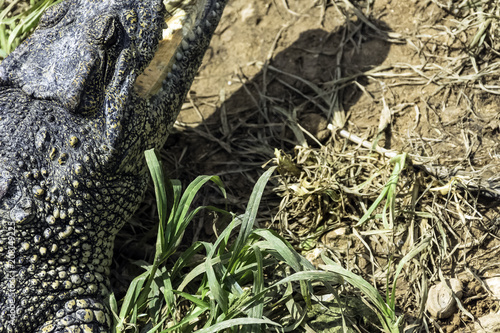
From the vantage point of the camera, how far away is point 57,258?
247 cm

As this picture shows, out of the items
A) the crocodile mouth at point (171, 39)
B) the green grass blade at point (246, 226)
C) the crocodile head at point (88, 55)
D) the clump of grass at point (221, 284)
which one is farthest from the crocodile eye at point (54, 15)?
the green grass blade at point (246, 226)

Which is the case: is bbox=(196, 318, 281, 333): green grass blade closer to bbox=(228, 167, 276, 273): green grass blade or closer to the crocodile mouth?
bbox=(228, 167, 276, 273): green grass blade

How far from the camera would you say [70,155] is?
2.45 meters

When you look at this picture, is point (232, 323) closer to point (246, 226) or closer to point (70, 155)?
point (246, 226)

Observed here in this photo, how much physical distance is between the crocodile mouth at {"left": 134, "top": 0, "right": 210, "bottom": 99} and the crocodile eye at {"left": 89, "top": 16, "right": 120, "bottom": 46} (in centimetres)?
25

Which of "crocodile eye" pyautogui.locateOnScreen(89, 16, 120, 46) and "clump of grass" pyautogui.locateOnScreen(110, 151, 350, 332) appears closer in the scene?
"clump of grass" pyautogui.locateOnScreen(110, 151, 350, 332)

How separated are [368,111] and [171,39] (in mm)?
1341

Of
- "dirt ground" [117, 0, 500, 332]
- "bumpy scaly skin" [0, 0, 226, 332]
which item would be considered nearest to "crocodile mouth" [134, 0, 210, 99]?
"bumpy scaly skin" [0, 0, 226, 332]

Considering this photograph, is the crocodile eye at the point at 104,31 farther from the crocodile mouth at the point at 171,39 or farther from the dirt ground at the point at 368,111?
the dirt ground at the point at 368,111

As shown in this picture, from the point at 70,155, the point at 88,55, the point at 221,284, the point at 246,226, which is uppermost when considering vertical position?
the point at 88,55

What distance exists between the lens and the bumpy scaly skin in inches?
94.3

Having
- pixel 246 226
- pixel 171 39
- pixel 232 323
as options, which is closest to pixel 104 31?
pixel 171 39

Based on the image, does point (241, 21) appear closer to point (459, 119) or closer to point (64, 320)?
point (459, 119)

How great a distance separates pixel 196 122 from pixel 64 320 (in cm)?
160
